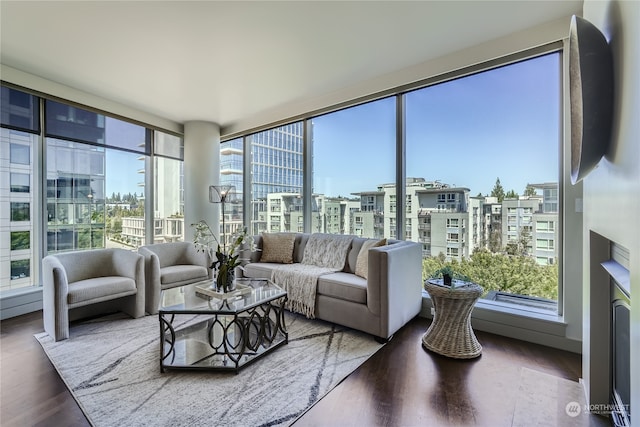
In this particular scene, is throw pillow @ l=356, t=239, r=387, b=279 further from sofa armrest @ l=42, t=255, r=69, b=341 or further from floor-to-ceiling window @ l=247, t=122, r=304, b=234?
sofa armrest @ l=42, t=255, r=69, b=341

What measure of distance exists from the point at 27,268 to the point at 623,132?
202 inches

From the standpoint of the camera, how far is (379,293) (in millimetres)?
2348

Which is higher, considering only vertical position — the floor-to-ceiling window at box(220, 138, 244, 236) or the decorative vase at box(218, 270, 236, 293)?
the floor-to-ceiling window at box(220, 138, 244, 236)

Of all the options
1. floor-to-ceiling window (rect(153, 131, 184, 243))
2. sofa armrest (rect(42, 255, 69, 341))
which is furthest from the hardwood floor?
floor-to-ceiling window (rect(153, 131, 184, 243))

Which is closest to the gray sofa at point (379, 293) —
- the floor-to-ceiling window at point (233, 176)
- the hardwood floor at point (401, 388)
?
the hardwood floor at point (401, 388)

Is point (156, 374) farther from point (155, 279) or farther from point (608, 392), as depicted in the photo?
point (608, 392)

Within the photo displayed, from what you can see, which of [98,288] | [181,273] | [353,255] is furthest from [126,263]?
[353,255]

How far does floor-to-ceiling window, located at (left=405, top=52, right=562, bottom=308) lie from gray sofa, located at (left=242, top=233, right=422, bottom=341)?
56cm

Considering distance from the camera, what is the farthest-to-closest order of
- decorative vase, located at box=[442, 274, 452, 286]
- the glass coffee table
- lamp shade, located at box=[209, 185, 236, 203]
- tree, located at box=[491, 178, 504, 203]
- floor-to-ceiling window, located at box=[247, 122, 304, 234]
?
floor-to-ceiling window, located at box=[247, 122, 304, 234] < lamp shade, located at box=[209, 185, 236, 203] < tree, located at box=[491, 178, 504, 203] < decorative vase, located at box=[442, 274, 452, 286] < the glass coffee table

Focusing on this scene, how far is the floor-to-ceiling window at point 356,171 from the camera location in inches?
134

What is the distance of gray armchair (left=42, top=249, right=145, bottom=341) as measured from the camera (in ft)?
7.77

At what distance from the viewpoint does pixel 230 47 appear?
2.64m

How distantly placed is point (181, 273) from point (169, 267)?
1.10 ft

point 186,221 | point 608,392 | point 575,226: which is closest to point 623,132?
point 608,392
